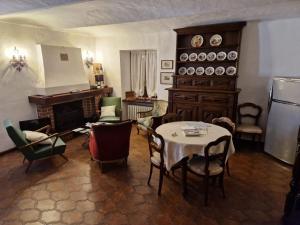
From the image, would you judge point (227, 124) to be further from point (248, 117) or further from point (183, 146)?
point (248, 117)

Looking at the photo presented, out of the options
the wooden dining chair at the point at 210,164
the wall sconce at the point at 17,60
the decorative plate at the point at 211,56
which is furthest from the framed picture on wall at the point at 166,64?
the wall sconce at the point at 17,60

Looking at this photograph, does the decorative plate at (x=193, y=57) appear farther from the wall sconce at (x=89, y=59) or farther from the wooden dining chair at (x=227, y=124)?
the wall sconce at (x=89, y=59)

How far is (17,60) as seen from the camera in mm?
4145

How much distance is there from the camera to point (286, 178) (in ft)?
10.6

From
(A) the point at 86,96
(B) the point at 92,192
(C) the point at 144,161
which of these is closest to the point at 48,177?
(B) the point at 92,192

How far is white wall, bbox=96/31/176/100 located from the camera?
5168 millimetres

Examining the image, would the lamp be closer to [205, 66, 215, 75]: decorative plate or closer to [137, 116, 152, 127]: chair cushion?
[137, 116, 152, 127]: chair cushion

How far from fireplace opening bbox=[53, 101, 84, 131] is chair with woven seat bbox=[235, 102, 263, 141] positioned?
157 inches

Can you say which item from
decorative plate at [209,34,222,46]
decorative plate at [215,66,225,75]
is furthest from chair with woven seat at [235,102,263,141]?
decorative plate at [209,34,222,46]

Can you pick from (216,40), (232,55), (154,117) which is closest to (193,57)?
(216,40)

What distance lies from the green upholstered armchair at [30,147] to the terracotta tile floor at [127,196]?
272 millimetres

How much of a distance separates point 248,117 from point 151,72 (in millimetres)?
2879

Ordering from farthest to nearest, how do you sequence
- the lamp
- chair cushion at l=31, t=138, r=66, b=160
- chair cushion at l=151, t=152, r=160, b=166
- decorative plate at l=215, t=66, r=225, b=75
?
the lamp < decorative plate at l=215, t=66, r=225, b=75 < chair cushion at l=31, t=138, r=66, b=160 < chair cushion at l=151, t=152, r=160, b=166

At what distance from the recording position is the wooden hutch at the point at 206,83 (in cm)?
424
